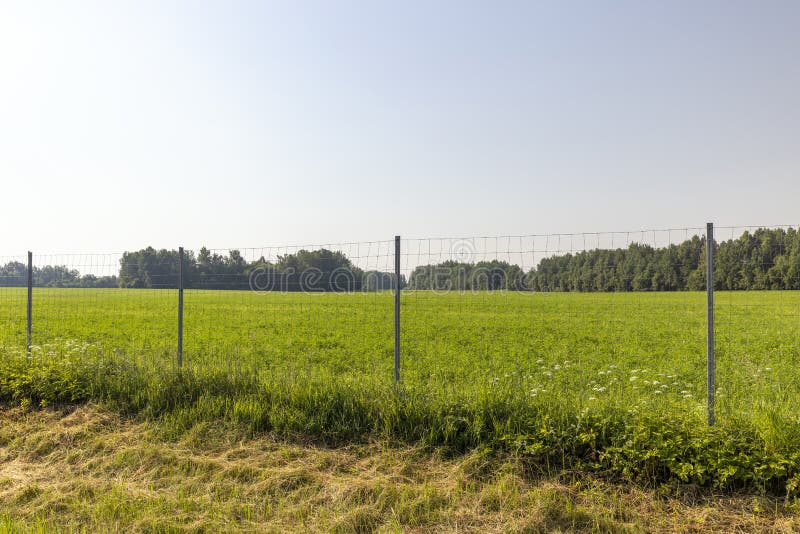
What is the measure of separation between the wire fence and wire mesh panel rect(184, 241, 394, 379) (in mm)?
59

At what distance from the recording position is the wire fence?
6766 millimetres

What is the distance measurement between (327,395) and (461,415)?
177 centimetres

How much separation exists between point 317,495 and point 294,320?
19682 mm

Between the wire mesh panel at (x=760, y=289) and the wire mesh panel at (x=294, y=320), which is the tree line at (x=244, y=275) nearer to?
the wire mesh panel at (x=294, y=320)

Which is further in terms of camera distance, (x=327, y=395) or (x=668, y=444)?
(x=327, y=395)

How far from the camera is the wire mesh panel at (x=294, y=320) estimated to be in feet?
28.6

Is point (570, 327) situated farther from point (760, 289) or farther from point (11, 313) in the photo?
point (11, 313)

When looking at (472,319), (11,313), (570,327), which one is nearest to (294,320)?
(472,319)

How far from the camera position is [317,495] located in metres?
4.46

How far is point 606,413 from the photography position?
5.12 m

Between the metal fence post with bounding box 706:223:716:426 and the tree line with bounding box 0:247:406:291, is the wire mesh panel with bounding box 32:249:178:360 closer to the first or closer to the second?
the tree line with bounding box 0:247:406:291

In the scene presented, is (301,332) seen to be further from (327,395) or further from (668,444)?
(668,444)

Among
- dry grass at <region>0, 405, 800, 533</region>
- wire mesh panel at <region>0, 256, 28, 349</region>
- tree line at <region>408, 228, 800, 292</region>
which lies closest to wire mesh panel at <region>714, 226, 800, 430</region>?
tree line at <region>408, 228, 800, 292</region>

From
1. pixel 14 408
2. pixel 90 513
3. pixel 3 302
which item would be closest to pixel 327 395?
pixel 90 513
